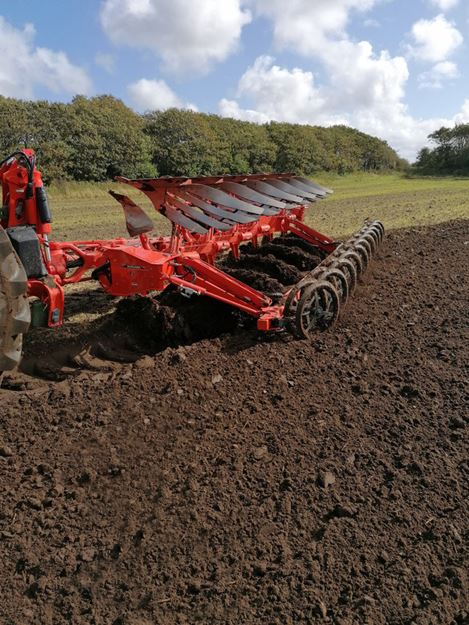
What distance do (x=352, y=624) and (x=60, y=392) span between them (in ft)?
A: 8.30

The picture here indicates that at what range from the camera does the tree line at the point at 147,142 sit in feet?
77.8

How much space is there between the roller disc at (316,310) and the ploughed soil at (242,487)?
225mm

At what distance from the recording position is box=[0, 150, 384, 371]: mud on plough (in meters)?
3.68

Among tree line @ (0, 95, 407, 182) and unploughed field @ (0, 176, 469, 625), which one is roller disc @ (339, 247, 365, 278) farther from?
tree line @ (0, 95, 407, 182)

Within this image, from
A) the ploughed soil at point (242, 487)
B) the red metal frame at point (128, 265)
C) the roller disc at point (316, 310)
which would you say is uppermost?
the red metal frame at point (128, 265)

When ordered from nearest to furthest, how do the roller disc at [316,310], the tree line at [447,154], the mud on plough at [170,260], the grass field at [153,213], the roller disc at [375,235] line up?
the mud on plough at [170,260], the roller disc at [316,310], the roller disc at [375,235], the grass field at [153,213], the tree line at [447,154]

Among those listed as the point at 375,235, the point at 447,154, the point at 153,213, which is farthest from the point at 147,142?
the point at 447,154

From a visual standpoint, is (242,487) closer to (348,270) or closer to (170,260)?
(170,260)

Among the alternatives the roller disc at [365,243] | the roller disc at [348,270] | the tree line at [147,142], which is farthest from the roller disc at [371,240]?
the tree line at [147,142]

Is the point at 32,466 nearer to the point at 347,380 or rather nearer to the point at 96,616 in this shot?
the point at 96,616

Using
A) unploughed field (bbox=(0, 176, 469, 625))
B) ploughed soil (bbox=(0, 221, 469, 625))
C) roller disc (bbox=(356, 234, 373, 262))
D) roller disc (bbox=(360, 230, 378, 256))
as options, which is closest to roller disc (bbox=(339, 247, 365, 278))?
roller disc (bbox=(356, 234, 373, 262))

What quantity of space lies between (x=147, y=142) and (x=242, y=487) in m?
27.5

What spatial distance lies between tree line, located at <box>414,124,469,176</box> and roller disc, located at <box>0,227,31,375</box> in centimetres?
5207

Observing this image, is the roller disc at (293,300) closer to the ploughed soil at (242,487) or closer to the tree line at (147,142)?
the ploughed soil at (242,487)
